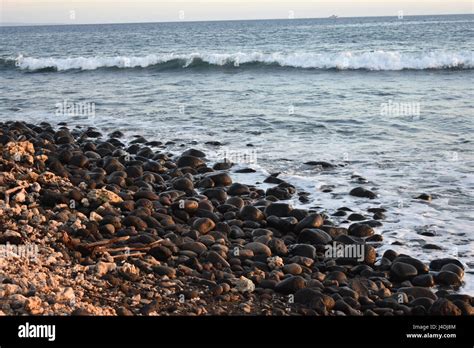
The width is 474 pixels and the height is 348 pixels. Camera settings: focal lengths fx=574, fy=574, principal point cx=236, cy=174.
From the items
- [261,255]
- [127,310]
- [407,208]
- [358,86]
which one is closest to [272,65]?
[358,86]

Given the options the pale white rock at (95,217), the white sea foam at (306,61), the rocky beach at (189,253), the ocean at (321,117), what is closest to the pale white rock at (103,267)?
the rocky beach at (189,253)

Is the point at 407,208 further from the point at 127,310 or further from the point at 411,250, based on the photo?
the point at 127,310

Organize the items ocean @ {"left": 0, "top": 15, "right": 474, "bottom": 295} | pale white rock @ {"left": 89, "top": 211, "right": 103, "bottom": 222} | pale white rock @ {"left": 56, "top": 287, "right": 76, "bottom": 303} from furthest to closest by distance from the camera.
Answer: ocean @ {"left": 0, "top": 15, "right": 474, "bottom": 295} → pale white rock @ {"left": 89, "top": 211, "right": 103, "bottom": 222} → pale white rock @ {"left": 56, "top": 287, "right": 76, "bottom": 303}

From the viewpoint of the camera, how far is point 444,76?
22.4m

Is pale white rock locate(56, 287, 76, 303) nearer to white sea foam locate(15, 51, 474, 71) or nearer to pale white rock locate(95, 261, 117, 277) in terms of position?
pale white rock locate(95, 261, 117, 277)

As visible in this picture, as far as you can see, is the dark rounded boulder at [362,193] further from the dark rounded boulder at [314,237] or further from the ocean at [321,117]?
the dark rounded boulder at [314,237]

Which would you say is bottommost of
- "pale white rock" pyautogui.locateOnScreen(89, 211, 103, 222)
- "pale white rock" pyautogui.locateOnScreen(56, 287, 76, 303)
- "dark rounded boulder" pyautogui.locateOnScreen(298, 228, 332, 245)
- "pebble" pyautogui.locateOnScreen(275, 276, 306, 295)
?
"pebble" pyautogui.locateOnScreen(275, 276, 306, 295)

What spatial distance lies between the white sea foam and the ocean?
0.27 ft

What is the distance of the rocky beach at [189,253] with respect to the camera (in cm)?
485

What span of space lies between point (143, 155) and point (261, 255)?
498cm

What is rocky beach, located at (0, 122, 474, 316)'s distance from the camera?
485 centimetres

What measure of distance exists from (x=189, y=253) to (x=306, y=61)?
23339 millimetres

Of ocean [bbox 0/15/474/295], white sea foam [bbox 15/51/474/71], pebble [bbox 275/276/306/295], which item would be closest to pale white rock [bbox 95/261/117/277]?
pebble [bbox 275/276/306/295]

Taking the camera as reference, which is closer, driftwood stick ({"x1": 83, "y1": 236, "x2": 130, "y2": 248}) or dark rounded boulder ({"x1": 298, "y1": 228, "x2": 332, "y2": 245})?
driftwood stick ({"x1": 83, "y1": 236, "x2": 130, "y2": 248})
